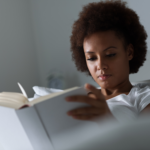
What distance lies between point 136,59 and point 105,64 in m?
0.27

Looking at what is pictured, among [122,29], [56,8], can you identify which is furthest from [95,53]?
[56,8]

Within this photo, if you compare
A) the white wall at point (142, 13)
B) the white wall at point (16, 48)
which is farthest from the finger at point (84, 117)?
the white wall at point (16, 48)

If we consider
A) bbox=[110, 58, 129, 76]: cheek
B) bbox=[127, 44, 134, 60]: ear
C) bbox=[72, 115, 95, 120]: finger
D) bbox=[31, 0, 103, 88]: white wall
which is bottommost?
bbox=[72, 115, 95, 120]: finger

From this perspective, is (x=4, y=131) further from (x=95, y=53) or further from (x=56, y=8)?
(x=56, y=8)

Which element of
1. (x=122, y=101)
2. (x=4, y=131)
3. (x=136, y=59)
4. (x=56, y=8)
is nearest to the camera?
(x=4, y=131)

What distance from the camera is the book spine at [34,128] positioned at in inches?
16.5

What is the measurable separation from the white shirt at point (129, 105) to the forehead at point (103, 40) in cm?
21

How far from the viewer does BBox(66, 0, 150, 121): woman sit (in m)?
0.71

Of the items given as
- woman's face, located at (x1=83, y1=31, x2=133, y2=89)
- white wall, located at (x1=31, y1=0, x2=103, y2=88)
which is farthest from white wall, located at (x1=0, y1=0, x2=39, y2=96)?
woman's face, located at (x1=83, y1=31, x2=133, y2=89)

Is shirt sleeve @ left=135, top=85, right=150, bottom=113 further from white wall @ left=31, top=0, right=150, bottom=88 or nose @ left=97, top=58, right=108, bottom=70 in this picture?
white wall @ left=31, top=0, right=150, bottom=88

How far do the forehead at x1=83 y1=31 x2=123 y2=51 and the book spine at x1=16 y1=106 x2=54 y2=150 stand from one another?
441mm

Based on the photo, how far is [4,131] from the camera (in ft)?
1.81

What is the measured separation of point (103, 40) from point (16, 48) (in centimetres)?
222

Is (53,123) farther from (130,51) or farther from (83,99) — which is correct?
(130,51)
